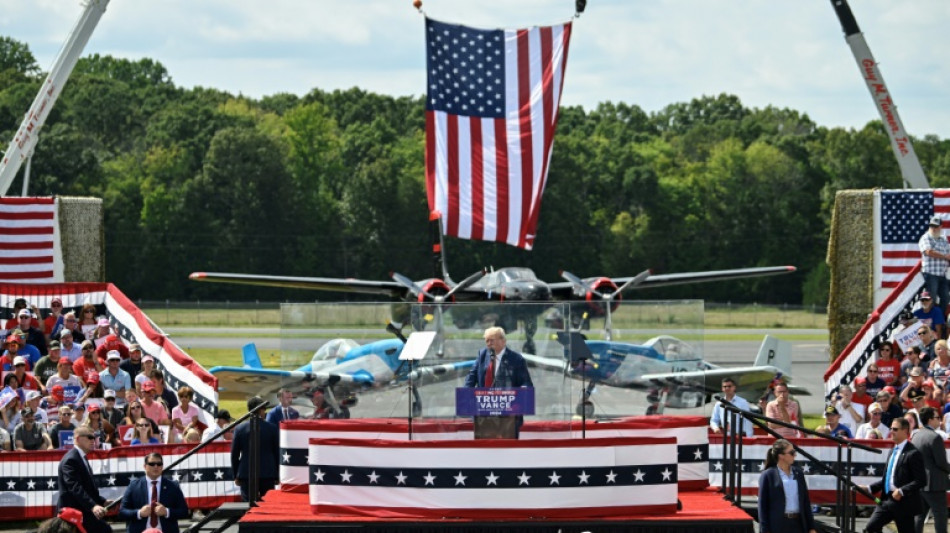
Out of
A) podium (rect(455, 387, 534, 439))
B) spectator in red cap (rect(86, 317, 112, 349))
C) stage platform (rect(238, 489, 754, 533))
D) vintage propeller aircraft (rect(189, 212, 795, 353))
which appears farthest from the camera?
vintage propeller aircraft (rect(189, 212, 795, 353))

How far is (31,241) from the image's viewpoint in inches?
1119

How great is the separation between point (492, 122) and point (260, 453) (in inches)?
360

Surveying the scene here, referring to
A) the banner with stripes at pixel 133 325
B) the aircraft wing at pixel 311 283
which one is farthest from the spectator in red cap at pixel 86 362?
the aircraft wing at pixel 311 283

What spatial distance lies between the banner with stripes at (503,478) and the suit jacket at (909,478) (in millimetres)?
3366

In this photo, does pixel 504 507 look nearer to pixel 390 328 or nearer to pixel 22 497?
pixel 390 328

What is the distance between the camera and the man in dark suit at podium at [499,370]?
42.8 feet

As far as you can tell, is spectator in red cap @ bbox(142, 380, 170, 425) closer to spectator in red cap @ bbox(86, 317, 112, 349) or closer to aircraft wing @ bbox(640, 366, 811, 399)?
spectator in red cap @ bbox(86, 317, 112, 349)

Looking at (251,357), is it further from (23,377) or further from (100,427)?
(100,427)

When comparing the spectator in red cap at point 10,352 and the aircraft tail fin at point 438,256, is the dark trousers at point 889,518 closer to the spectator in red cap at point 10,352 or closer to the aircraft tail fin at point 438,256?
the spectator in red cap at point 10,352

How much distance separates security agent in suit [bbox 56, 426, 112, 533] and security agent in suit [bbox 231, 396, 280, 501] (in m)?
1.68

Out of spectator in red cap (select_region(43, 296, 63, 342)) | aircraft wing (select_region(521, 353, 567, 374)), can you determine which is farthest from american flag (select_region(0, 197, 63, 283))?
aircraft wing (select_region(521, 353, 567, 374))

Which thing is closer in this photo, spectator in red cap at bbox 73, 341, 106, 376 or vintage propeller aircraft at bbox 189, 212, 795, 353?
spectator in red cap at bbox 73, 341, 106, 376

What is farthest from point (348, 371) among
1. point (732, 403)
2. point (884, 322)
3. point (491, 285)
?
point (491, 285)

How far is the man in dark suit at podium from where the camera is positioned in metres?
13.0
